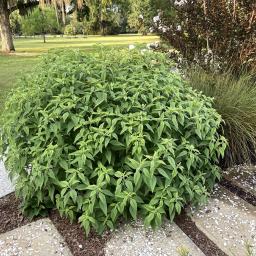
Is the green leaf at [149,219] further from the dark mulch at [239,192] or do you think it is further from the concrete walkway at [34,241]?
the dark mulch at [239,192]

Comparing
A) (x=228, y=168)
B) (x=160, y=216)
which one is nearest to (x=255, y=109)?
(x=228, y=168)

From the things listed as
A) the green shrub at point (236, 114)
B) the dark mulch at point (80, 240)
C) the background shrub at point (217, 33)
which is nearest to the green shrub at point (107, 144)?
the dark mulch at point (80, 240)

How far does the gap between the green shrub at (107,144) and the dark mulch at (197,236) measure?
137mm

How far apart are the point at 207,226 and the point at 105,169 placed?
2.93 feet

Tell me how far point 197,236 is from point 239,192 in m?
0.78

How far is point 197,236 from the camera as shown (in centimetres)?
278

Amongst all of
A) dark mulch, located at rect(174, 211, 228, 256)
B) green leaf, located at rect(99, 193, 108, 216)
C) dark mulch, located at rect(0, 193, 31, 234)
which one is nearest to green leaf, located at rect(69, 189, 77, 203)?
green leaf, located at rect(99, 193, 108, 216)

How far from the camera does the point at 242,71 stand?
14.9 feet

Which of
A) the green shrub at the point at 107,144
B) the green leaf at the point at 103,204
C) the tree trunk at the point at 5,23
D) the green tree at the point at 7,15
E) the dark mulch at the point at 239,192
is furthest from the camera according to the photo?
the green tree at the point at 7,15

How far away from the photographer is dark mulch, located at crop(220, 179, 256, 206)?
128 inches

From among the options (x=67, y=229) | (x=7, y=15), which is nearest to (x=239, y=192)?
(x=67, y=229)

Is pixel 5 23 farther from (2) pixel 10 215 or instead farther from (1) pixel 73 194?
(1) pixel 73 194

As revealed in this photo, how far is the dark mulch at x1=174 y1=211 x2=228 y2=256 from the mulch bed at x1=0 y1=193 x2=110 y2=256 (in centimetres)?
57

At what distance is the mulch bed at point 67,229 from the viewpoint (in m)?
2.66
